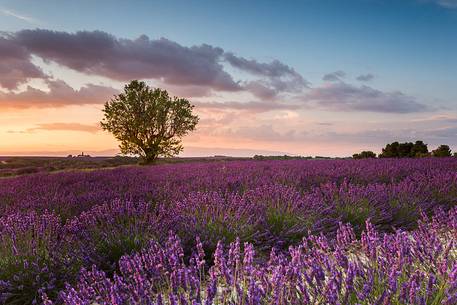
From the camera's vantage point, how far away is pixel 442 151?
18500 millimetres

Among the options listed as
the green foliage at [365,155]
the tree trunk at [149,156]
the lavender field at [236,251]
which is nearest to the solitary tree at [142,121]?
the tree trunk at [149,156]

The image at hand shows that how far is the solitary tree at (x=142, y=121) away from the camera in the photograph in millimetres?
26359

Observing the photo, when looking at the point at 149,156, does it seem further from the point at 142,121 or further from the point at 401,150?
the point at 401,150

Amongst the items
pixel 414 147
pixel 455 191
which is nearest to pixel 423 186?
pixel 455 191

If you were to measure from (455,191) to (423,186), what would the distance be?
0.45 meters

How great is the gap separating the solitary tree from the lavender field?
19.6 meters

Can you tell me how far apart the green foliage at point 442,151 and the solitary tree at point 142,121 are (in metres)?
14.9

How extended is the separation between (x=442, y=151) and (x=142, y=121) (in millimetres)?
16294

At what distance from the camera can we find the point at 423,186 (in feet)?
22.3

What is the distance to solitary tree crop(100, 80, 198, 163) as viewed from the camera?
26359mm

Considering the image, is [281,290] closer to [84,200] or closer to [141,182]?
[84,200]

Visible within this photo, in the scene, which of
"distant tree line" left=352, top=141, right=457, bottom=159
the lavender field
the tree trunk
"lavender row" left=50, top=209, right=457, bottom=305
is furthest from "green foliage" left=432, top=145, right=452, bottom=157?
"lavender row" left=50, top=209, right=457, bottom=305

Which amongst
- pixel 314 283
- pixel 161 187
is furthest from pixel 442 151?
pixel 314 283

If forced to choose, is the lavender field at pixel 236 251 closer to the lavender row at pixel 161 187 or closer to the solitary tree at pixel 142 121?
the lavender row at pixel 161 187
